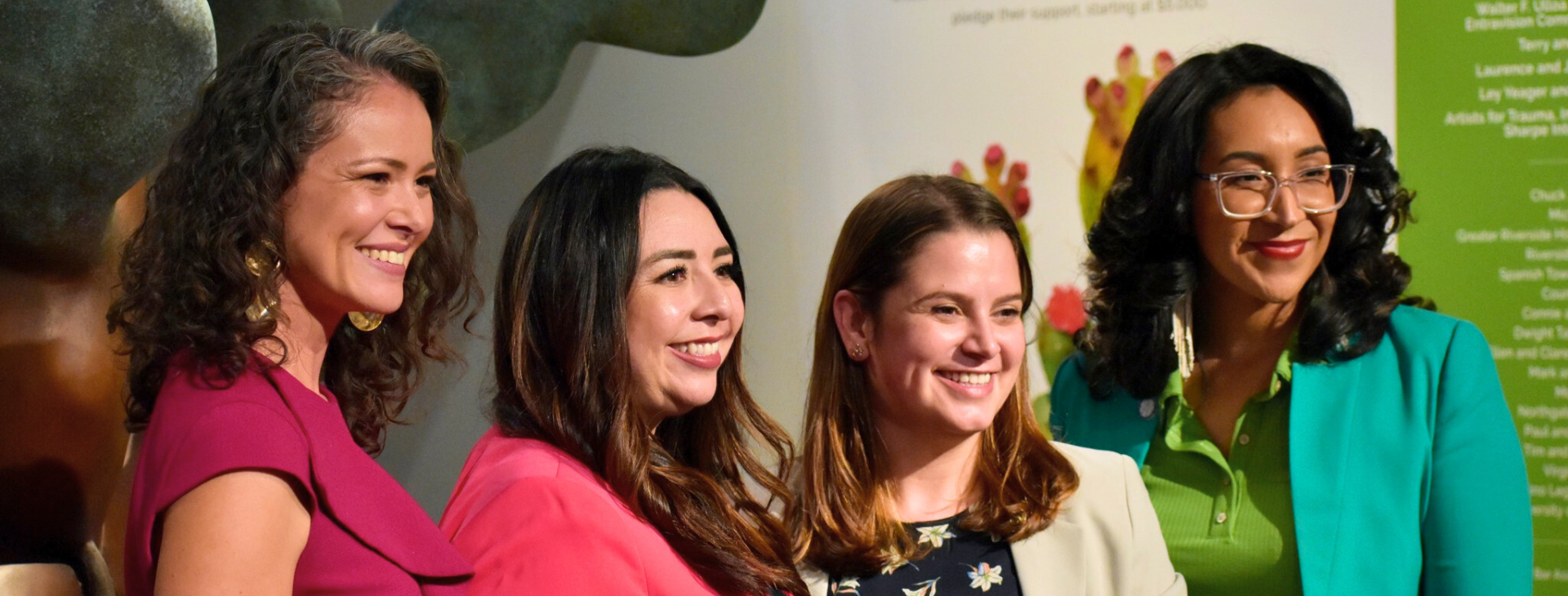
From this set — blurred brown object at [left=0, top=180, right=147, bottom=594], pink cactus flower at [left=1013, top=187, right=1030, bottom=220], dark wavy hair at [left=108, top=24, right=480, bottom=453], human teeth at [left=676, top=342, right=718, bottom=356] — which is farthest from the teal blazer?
Answer: blurred brown object at [left=0, top=180, right=147, bottom=594]

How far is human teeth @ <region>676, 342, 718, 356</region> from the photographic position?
5.39 ft

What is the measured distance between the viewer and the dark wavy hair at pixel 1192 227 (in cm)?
212

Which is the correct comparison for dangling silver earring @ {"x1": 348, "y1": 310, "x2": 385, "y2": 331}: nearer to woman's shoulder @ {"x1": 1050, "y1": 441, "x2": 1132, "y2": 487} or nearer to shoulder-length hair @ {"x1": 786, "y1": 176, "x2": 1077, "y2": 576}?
shoulder-length hair @ {"x1": 786, "y1": 176, "x2": 1077, "y2": 576}

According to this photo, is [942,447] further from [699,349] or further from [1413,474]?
[1413,474]

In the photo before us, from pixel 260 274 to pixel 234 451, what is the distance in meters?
0.23

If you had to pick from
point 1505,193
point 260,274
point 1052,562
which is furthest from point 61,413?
point 1505,193

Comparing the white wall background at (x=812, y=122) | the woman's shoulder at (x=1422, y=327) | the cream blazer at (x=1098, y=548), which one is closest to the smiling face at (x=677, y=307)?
the cream blazer at (x=1098, y=548)

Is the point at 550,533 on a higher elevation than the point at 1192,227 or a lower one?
lower

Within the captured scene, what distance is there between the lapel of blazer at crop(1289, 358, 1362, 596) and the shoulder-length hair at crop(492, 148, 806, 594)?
87 cm

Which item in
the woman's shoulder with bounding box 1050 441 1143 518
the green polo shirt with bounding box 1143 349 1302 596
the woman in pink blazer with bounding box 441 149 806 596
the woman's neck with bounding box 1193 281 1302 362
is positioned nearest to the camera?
the woman in pink blazer with bounding box 441 149 806 596

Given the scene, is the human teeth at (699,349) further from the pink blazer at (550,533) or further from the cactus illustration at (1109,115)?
the cactus illustration at (1109,115)

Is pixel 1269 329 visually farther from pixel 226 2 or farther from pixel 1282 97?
pixel 226 2

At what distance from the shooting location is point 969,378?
1.88m

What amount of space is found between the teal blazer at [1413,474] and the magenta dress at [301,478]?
52.9 inches
